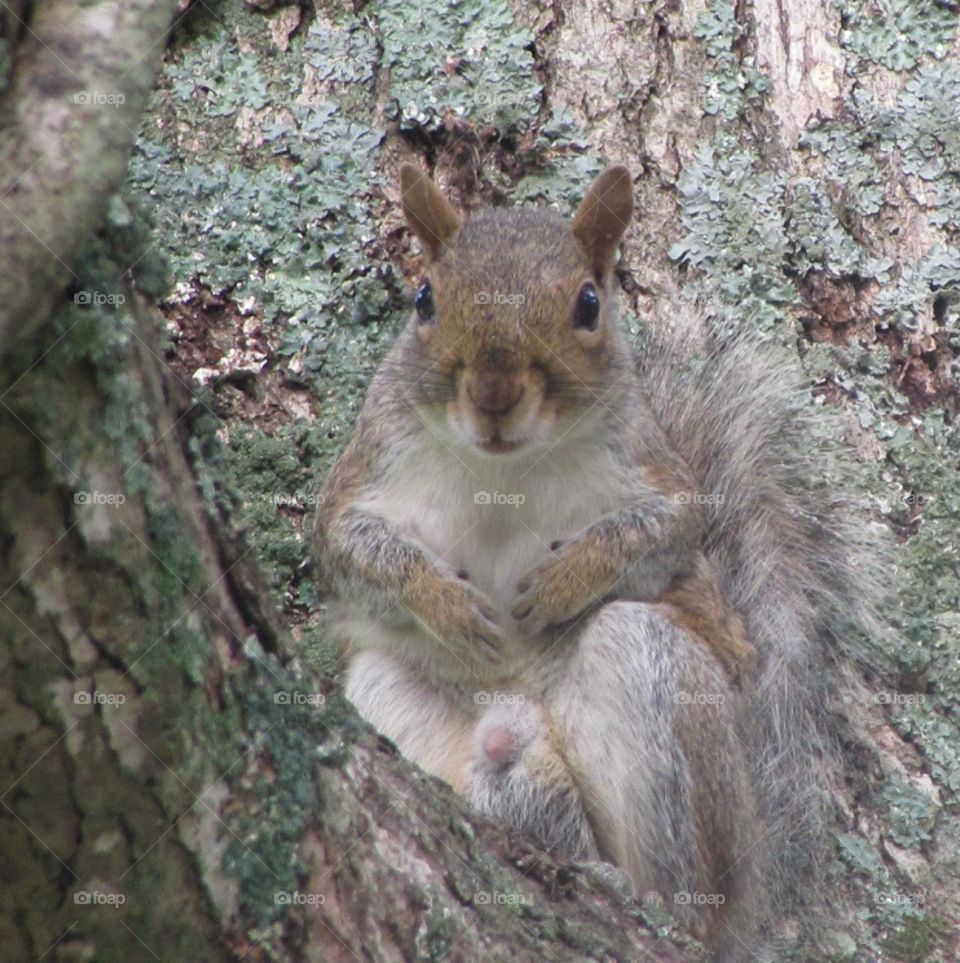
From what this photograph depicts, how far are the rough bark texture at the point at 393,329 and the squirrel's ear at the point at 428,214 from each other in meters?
0.33

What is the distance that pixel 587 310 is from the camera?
2453 millimetres

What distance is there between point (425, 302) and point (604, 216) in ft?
1.18

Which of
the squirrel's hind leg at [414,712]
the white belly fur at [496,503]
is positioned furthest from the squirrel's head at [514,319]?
the squirrel's hind leg at [414,712]

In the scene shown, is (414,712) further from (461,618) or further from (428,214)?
(428,214)

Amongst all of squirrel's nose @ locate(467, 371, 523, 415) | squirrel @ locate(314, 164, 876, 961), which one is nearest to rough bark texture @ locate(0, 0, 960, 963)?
squirrel @ locate(314, 164, 876, 961)

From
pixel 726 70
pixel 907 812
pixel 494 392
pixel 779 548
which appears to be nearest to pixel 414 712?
pixel 494 392

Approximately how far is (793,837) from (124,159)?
6.03ft

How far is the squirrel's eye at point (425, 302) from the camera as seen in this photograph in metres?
2.46

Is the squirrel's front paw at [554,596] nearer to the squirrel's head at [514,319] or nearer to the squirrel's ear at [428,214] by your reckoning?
the squirrel's head at [514,319]

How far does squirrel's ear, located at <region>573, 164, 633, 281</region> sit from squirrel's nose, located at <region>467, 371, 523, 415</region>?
0.41 metres

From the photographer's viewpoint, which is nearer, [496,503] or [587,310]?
[587,310]

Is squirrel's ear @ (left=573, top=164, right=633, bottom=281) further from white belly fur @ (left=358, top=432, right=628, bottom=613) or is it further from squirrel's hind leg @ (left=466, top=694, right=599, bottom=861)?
squirrel's hind leg @ (left=466, top=694, right=599, bottom=861)

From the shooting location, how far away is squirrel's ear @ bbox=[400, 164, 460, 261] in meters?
2.51

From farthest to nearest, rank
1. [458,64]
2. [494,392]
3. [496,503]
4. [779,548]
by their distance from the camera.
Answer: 1. [458,64]
2. [779,548]
3. [496,503]
4. [494,392]
